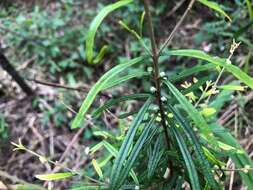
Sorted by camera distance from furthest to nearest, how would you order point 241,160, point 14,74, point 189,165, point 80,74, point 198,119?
point 80,74
point 14,74
point 241,160
point 189,165
point 198,119

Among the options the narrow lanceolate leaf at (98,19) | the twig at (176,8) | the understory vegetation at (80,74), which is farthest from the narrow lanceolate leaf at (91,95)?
the twig at (176,8)

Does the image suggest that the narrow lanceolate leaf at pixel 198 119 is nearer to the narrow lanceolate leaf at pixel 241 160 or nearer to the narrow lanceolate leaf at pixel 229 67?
the narrow lanceolate leaf at pixel 229 67

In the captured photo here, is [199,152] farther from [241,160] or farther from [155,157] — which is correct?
[241,160]

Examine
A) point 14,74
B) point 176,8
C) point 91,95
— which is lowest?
point 91,95

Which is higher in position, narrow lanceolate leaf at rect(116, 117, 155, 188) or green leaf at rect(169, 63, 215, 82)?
green leaf at rect(169, 63, 215, 82)

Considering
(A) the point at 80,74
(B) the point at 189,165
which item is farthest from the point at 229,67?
(A) the point at 80,74

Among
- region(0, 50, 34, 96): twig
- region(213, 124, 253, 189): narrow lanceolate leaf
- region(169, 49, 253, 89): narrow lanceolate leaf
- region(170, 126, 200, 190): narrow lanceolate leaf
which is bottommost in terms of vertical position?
region(213, 124, 253, 189): narrow lanceolate leaf

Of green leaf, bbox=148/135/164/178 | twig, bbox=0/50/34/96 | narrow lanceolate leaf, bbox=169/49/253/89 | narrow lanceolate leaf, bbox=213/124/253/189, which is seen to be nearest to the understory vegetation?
twig, bbox=0/50/34/96

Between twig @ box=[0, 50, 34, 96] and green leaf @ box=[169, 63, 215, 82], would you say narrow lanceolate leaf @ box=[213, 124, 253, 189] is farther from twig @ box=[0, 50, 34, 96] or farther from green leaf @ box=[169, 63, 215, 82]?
twig @ box=[0, 50, 34, 96]

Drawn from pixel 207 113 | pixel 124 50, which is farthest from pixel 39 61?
pixel 207 113
